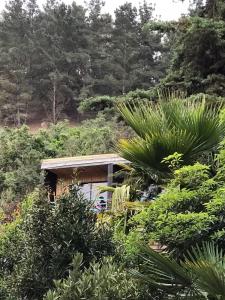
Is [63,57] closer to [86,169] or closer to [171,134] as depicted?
[86,169]

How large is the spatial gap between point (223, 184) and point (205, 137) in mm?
755

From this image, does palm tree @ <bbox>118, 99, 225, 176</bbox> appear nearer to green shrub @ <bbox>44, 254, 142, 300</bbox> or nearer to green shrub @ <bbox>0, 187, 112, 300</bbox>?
green shrub @ <bbox>0, 187, 112, 300</bbox>

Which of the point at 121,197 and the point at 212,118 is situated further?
the point at 121,197

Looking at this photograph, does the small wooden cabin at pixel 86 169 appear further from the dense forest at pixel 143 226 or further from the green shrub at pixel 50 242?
the green shrub at pixel 50 242

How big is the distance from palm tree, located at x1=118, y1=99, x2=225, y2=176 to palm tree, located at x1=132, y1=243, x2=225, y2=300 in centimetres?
141

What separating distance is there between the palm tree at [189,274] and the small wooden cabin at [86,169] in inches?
154

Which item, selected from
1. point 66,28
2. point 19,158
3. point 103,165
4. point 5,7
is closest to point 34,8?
point 5,7

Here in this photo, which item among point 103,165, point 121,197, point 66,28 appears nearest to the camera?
point 121,197

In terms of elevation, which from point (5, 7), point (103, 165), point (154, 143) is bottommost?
point (103, 165)

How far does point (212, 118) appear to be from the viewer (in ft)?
22.1

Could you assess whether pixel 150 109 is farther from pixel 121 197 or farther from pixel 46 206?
pixel 46 206

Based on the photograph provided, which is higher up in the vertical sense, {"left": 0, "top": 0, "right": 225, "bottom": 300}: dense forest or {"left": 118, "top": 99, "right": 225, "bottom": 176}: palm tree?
{"left": 118, "top": 99, "right": 225, "bottom": 176}: palm tree

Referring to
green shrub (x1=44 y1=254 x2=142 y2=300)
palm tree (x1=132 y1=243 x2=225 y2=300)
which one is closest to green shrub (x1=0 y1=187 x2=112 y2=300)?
green shrub (x1=44 y1=254 x2=142 y2=300)

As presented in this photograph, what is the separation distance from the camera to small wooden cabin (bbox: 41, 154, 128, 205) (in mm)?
10469
